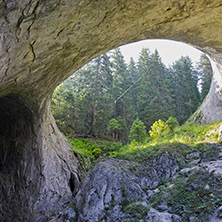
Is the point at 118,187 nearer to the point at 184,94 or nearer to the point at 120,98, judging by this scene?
the point at 120,98

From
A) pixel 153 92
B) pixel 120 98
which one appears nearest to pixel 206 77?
pixel 153 92

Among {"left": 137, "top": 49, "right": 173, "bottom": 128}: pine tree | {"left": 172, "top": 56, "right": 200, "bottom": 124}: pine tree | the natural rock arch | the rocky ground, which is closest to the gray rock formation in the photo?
the rocky ground

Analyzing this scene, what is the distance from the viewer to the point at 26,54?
360 centimetres

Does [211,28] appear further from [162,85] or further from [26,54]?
[162,85]

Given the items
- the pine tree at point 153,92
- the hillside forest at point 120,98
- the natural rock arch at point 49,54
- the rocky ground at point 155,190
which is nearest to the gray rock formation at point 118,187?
the rocky ground at point 155,190

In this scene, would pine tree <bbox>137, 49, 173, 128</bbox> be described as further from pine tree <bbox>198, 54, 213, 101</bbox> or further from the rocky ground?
the rocky ground

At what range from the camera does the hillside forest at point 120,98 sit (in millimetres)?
16123

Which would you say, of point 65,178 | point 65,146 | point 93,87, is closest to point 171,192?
point 65,178

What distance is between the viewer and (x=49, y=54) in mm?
4066

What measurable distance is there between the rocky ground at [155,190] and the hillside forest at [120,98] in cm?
555

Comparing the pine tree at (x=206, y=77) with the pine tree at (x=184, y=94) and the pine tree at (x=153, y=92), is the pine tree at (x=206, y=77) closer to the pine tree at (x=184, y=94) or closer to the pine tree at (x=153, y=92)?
the pine tree at (x=184, y=94)

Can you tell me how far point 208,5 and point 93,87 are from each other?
17.4m

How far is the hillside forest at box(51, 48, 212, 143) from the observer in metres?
16.1

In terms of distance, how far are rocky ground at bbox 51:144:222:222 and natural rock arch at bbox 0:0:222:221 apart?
6.47 feet
